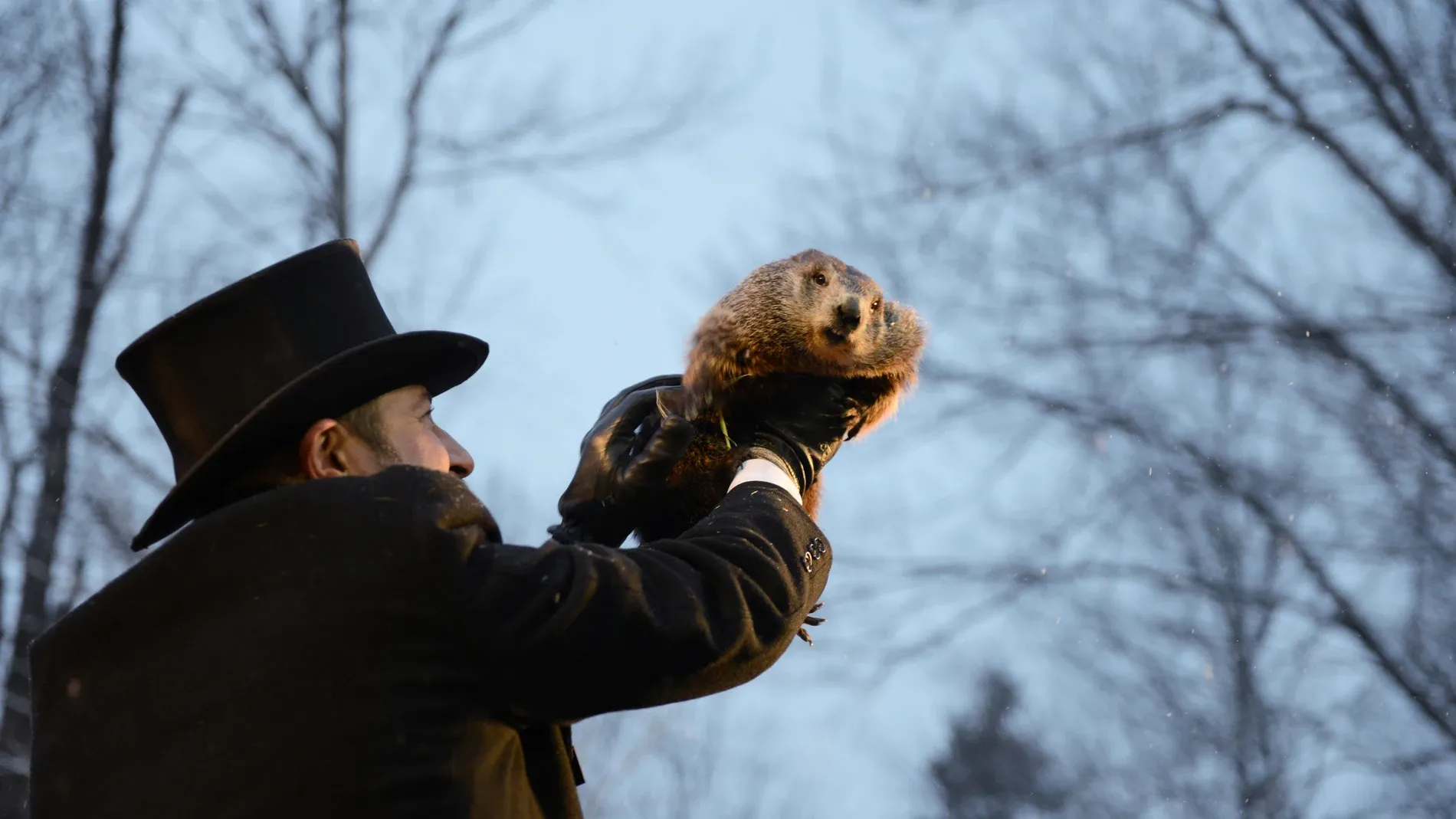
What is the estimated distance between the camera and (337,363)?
2369 mm

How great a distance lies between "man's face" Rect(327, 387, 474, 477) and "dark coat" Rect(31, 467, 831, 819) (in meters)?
0.26

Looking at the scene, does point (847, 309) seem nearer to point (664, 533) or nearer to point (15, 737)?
point (664, 533)

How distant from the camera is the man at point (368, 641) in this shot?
2072 millimetres

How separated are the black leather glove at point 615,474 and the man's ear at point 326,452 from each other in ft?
1.35

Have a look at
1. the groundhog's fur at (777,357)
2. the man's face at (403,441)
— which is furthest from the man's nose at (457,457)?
the groundhog's fur at (777,357)

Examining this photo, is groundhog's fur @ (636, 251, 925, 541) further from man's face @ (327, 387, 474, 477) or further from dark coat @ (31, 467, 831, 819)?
dark coat @ (31, 467, 831, 819)

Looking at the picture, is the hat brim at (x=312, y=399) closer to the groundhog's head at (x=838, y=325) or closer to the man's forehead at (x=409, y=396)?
the man's forehead at (x=409, y=396)

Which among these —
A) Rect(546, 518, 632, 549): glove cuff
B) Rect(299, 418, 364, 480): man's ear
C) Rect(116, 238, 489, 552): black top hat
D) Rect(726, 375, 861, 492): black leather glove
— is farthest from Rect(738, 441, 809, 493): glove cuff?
Rect(299, 418, 364, 480): man's ear

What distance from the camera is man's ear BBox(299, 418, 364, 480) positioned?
2.42 metres

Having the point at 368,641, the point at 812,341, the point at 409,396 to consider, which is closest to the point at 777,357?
the point at 812,341

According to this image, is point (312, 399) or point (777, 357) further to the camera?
point (777, 357)

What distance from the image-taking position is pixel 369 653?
2.10 meters

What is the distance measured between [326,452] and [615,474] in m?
0.53

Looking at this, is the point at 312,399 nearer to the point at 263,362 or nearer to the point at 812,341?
the point at 263,362
